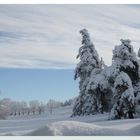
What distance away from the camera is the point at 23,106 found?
16.5 meters

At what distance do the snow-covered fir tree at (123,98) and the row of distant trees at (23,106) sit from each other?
2.52m

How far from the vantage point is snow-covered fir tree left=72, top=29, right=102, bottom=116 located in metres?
18.0

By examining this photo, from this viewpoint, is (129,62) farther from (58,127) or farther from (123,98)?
(58,127)

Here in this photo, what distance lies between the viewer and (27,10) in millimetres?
16172

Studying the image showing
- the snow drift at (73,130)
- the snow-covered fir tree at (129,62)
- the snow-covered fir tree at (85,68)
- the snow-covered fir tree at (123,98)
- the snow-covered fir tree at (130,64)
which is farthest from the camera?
the snow-covered fir tree at (123,98)

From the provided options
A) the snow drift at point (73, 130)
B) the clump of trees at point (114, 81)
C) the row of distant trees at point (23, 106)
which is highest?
the clump of trees at point (114, 81)

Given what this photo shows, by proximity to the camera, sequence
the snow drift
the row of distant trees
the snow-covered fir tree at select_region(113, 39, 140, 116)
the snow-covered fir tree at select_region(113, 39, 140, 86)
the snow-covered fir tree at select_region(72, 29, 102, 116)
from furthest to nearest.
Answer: the snow-covered fir tree at select_region(113, 39, 140, 116) → the snow-covered fir tree at select_region(113, 39, 140, 86) → the snow-covered fir tree at select_region(72, 29, 102, 116) → the row of distant trees → the snow drift

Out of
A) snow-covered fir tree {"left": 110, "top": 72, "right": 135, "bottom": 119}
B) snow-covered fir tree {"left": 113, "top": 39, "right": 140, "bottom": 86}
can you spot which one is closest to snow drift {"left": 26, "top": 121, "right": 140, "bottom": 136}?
snow-covered fir tree {"left": 113, "top": 39, "right": 140, "bottom": 86}

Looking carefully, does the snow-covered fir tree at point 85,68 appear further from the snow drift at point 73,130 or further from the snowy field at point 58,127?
the snow drift at point 73,130

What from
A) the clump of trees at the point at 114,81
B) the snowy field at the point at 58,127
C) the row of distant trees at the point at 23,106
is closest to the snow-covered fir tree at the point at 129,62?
the clump of trees at the point at 114,81

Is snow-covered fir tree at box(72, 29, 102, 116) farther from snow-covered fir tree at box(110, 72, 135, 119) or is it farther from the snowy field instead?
the snowy field

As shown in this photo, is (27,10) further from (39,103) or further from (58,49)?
(39,103)

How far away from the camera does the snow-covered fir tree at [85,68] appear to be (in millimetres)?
18047
